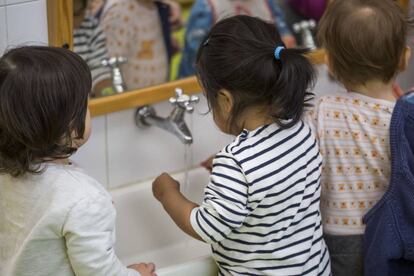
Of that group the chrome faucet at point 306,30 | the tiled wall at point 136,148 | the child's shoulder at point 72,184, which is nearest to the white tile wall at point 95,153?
the tiled wall at point 136,148

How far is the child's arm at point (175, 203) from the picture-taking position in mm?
1422

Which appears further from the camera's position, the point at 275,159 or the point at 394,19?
the point at 394,19

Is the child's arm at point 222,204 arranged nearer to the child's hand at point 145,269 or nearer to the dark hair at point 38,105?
the child's hand at point 145,269

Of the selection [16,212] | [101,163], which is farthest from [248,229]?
[101,163]

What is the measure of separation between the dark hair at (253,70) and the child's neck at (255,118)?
12 mm

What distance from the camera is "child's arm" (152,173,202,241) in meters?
1.42

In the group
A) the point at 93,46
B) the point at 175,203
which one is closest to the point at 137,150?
the point at 93,46

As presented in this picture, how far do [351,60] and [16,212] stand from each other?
69cm

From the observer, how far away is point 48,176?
124cm

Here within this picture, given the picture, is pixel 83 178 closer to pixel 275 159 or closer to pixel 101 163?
pixel 275 159

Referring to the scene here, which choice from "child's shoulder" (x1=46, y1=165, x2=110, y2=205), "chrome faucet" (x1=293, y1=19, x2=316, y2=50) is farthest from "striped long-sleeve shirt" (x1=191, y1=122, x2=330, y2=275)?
"chrome faucet" (x1=293, y1=19, x2=316, y2=50)

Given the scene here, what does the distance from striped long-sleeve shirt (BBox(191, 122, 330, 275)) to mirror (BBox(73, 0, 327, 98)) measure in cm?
48

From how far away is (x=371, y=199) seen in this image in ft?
5.04

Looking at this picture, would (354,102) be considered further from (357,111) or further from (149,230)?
(149,230)
